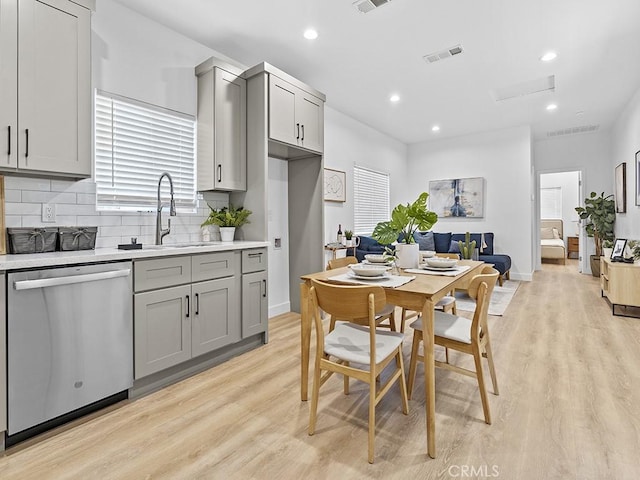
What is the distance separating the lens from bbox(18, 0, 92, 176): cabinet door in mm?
2016

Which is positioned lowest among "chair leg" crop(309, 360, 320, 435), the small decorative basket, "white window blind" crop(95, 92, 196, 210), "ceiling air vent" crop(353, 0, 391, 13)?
"chair leg" crop(309, 360, 320, 435)

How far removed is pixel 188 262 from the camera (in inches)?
98.3

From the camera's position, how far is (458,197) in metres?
7.11

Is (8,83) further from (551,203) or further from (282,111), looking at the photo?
(551,203)

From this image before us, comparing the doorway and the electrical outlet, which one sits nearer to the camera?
the electrical outlet

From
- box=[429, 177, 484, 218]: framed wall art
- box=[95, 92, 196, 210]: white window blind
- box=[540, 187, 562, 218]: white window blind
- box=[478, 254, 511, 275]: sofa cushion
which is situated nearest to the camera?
box=[95, 92, 196, 210]: white window blind

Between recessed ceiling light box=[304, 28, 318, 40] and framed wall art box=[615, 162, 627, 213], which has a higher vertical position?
recessed ceiling light box=[304, 28, 318, 40]

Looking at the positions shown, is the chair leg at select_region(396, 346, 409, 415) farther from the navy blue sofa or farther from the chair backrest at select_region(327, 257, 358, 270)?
the navy blue sofa

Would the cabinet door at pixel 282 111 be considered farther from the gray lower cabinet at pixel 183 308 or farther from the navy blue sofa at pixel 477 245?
the navy blue sofa at pixel 477 245

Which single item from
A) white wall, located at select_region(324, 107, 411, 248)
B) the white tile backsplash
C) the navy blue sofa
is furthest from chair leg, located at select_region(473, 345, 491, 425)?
the navy blue sofa

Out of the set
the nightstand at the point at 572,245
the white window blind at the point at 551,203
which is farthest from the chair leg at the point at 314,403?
the white window blind at the point at 551,203

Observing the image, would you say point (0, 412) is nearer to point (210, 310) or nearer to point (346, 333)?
point (210, 310)

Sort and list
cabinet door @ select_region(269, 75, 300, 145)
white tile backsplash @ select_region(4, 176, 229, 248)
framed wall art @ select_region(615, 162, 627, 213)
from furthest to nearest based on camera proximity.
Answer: framed wall art @ select_region(615, 162, 627, 213) < cabinet door @ select_region(269, 75, 300, 145) < white tile backsplash @ select_region(4, 176, 229, 248)

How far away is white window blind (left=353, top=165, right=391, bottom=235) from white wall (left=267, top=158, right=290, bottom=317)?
177cm
